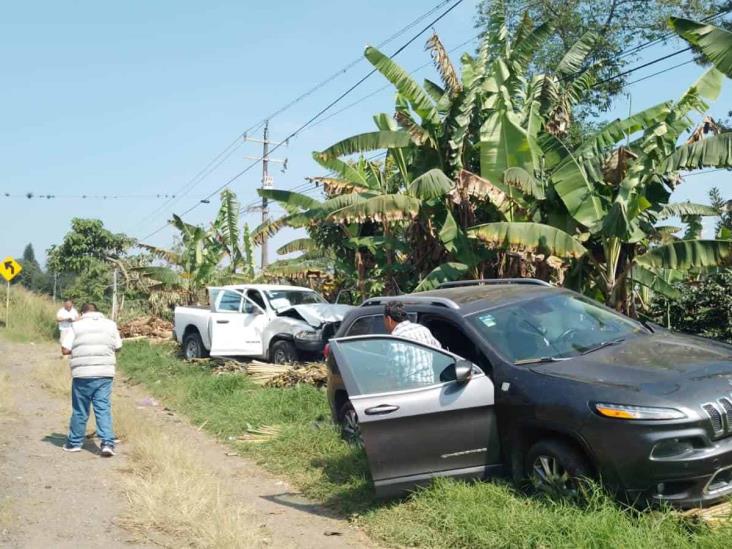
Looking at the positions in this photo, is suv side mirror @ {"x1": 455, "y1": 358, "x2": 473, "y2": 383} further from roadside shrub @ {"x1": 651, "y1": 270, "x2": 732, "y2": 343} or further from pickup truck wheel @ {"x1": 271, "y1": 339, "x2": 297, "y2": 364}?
pickup truck wheel @ {"x1": 271, "y1": 339, "x2": 297, "y2": 364}

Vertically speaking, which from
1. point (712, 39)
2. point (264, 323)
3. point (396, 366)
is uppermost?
point (712, 39)

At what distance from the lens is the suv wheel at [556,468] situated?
5266 millimetres

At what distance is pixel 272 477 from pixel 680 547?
4.56 metres

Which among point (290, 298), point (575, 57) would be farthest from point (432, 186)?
point (290, 298)

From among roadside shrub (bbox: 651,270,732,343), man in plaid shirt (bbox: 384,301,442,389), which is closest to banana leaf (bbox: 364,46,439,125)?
roadside shrub (bbox: 651,270,732,343)

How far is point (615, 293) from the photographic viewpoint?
11453 mm

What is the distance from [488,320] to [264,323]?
9725mm

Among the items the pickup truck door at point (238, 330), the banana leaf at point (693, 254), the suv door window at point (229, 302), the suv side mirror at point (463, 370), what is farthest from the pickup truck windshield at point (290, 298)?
the suv side mirror at point (463, 370)

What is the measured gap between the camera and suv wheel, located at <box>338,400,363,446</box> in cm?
764

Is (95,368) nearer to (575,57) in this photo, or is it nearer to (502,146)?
(502,146)

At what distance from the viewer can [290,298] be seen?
16297mm

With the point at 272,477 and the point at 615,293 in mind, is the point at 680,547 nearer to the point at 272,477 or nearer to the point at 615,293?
the point at 272,477

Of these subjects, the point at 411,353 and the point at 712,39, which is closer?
the point at 411,353

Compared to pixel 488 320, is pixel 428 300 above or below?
above
